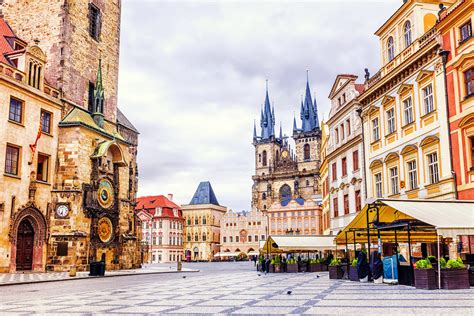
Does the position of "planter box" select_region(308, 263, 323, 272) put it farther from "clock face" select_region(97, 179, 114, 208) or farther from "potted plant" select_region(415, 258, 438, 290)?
"potted plant" select_region(415, 258, 438, 290)

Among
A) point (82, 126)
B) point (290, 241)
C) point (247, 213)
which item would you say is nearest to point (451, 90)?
point (290, 241)

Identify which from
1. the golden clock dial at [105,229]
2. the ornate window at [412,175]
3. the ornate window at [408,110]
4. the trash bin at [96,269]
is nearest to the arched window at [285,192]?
the golden clock dial at [105,229]

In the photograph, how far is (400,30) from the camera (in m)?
27.6

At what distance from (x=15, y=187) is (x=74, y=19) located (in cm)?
1337

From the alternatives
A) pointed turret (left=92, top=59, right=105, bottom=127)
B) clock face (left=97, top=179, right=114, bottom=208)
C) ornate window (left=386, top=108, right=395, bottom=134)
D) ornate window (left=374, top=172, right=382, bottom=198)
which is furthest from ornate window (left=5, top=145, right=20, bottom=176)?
ornate window (left=386, top=108, right=395, bottom=134)

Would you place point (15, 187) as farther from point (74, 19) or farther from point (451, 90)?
point (451, 90)

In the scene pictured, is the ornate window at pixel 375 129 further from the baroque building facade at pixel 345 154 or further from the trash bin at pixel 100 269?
the trash bin at pixel 100 269

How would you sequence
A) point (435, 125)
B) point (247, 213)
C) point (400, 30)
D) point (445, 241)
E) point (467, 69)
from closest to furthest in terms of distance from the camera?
point (445, 241) < point (467, 69) < point (435, 125) < point (400, 30) < point (247, 213)

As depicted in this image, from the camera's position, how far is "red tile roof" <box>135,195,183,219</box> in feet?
348

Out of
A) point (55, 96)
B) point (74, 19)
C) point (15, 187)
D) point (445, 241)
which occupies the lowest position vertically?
point (445, 241)

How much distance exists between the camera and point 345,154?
35406 millimetres

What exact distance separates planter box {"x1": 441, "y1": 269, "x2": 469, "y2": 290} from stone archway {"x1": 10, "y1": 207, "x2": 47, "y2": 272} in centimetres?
2274

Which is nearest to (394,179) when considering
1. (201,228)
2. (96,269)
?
(96,269)

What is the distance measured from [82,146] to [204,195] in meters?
89.1
